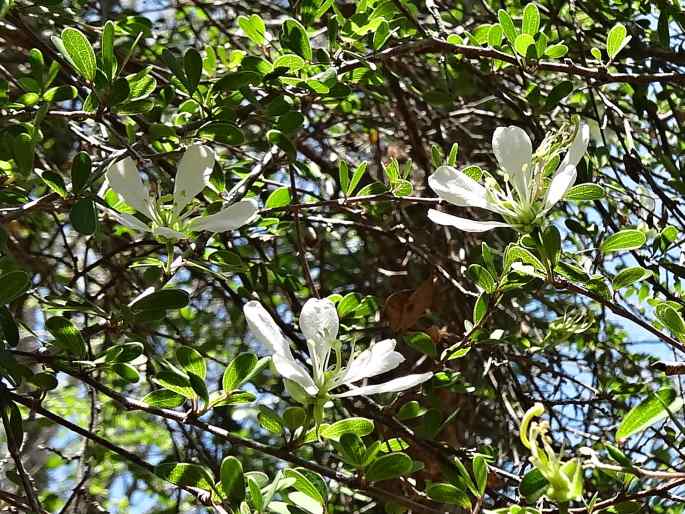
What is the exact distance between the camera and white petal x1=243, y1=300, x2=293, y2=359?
0.65 meters

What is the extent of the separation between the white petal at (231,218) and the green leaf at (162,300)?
0.06m

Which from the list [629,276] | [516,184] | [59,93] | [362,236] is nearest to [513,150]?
[516,184]

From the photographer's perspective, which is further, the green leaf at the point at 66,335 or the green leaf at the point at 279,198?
the green leaf at the point at 279,198

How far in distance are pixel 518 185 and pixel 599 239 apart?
1.44 ft

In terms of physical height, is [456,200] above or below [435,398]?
above

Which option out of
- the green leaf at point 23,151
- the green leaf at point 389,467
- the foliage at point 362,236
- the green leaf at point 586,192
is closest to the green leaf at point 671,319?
the foliage at point 362,236

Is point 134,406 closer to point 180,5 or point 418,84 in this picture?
point 418,84

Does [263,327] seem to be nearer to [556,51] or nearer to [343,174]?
[343,174]

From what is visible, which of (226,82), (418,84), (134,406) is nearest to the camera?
(134,406)

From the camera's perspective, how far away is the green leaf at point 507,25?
88 centimetres

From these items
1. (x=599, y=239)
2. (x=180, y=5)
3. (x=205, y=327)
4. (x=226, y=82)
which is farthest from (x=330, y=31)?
(x=205, y=327)

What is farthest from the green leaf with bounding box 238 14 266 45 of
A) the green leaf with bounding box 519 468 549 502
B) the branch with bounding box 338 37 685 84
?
the green leaf with bounding box 519 468 549 502

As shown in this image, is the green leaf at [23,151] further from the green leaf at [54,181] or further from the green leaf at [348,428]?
the green leaf at [348,428]

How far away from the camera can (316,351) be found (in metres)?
0.72
